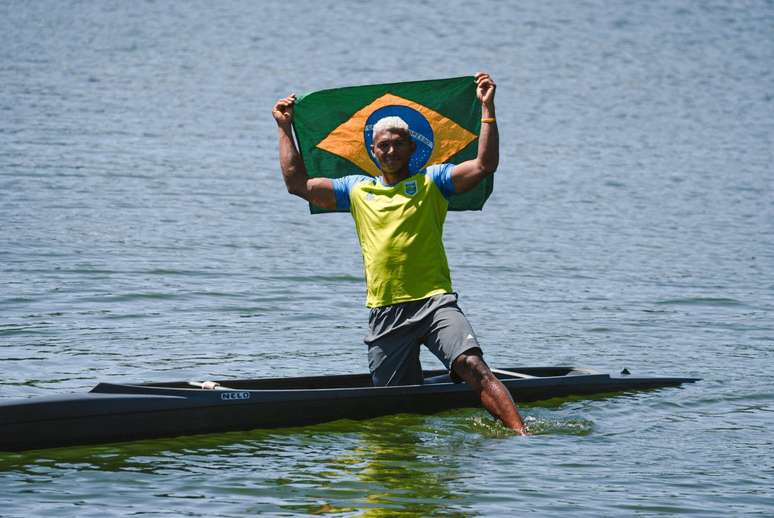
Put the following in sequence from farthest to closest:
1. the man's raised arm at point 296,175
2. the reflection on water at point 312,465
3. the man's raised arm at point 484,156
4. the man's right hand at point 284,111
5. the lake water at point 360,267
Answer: the man's right hand at point 284,111 < the man's raised arm at point 296,175 < the man's raised arm at point 484,156 < the lake water at point 360,267 < the reflection on water at point 312,465

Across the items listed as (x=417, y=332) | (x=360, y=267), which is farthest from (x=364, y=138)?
(x=360, y=267)

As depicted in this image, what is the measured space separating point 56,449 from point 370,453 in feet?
6.82

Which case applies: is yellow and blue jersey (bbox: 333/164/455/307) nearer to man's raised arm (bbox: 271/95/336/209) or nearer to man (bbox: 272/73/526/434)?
man (bbox: 272/73/526/434)

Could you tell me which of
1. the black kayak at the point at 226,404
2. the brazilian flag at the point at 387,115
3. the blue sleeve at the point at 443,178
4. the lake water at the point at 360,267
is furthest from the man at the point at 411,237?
the brazilian flag at the point at 387,115

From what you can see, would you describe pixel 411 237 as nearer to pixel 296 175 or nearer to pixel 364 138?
pixel 296 175

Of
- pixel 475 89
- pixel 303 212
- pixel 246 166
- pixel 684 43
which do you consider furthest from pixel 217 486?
pixel 684 43

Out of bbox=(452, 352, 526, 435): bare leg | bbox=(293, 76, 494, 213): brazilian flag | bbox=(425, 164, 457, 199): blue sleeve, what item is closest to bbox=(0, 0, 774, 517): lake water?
bbox=(452, 352, 526, 435): bare leg

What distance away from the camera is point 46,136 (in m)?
24.8

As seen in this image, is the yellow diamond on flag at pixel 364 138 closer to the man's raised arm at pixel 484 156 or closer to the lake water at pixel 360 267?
the man's raised arm at pixel 484 156

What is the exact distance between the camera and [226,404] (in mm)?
9883

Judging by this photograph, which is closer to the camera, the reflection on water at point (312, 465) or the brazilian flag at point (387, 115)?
the reflection on water at point (312, 465)

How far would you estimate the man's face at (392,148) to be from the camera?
9.59 metres

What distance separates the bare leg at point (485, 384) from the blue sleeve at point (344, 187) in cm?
133

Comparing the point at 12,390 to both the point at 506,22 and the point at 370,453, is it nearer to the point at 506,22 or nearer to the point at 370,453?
the point at 370,453
